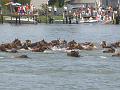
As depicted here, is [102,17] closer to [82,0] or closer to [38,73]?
[82,0]

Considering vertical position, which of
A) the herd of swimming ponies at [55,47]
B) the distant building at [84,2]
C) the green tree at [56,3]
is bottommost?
the distant building at [84,2]

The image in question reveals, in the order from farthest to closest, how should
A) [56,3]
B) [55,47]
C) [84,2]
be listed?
[84,2] → [56,3] → [55,47]

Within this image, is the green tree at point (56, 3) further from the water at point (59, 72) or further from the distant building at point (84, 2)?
the water at point (59, 72)

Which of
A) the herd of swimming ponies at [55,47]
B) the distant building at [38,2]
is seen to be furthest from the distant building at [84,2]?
the herd of swimming ponies at [55,47]

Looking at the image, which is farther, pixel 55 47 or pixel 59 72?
pixel 55 47

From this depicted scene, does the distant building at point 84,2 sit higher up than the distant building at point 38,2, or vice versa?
the distant building at point 38,2

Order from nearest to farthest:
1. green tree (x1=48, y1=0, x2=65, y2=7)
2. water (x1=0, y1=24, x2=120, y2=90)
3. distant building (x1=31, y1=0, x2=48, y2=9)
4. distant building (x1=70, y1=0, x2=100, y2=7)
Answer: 1. water (x1=0, y1=24, x2=120, y2=90)
2. distant building (x1=31, y1=0, x2=48, y2=9)
3. green tree (x1=48, y1=0, x2=65, y2=7)
4. distant building (x1=70, y1=0, x2=100, y2=7)

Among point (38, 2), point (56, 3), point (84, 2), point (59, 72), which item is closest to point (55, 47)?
point (59, 72)

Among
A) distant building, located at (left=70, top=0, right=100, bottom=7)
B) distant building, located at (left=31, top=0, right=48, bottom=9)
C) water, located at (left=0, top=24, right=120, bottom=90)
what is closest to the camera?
water, located at (left=0, top=24, right=120, bottom=90)

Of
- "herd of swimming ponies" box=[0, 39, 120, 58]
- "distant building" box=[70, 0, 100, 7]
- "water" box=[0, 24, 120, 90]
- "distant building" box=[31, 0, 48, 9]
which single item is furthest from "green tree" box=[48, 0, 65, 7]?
"water" box=[0, 24, 120, 90]

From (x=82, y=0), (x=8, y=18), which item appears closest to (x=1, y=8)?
(x=8, y=18)

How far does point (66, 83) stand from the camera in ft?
131

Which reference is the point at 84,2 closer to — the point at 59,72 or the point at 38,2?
the point at 38,2

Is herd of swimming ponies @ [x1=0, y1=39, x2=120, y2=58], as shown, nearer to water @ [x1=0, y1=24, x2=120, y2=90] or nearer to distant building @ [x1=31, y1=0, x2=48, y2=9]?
water @ [x1=0, y1=24, x2=120, y2=90]
